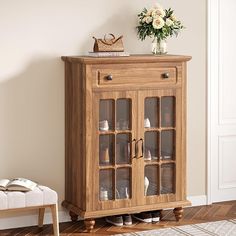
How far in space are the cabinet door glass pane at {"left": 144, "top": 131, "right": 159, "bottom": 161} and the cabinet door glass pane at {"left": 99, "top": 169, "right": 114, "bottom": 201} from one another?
325 mm

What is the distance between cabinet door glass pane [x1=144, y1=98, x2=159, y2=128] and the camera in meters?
5.56

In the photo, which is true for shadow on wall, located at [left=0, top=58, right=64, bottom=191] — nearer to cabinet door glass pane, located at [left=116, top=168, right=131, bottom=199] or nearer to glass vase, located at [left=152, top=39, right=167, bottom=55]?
cabinet door glass pane, located at [left=116, top=168, right=131, bottom=199]

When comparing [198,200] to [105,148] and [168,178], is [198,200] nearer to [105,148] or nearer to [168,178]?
[168,178]

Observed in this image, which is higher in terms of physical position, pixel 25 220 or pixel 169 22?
pixel 169 22

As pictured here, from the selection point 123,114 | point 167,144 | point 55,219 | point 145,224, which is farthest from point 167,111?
point 55,219

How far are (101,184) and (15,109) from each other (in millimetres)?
865

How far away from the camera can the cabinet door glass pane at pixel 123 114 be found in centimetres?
546

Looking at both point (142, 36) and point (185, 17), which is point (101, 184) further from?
point (185, 17)

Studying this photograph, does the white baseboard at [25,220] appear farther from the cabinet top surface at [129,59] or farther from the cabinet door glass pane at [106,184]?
the cabinet top surface at [129,59]

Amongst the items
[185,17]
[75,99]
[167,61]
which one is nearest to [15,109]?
[75,99]

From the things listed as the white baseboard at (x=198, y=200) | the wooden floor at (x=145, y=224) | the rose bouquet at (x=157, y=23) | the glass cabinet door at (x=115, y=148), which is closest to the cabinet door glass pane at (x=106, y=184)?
the glass cabinet door at (x=115, y=148)

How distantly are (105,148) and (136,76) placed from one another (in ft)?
1.94

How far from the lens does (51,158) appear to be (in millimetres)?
5672

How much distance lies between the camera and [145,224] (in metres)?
5.69
